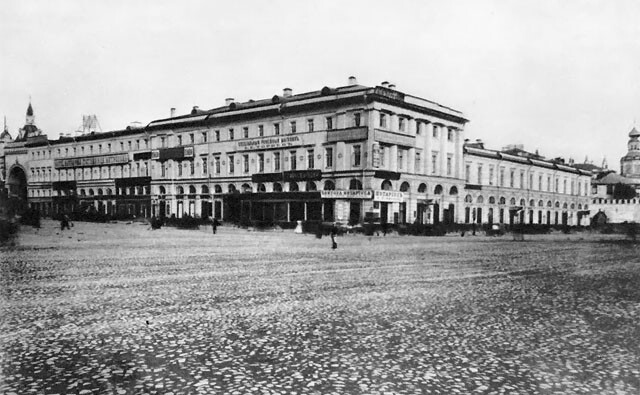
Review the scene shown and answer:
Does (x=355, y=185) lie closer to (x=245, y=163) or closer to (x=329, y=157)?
(x=329, y=157)

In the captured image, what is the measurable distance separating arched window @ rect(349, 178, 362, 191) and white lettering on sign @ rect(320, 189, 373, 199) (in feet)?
2.88

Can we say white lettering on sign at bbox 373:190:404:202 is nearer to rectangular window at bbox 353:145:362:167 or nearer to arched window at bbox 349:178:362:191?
arched window at bbox 349:178:362:191

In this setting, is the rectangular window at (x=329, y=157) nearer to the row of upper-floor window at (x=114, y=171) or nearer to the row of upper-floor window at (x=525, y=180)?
the row of upper-floor window at (x=525, y=180)

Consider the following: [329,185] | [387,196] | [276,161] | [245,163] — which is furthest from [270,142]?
[387,196]

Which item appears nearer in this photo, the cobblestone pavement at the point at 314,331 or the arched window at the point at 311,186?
the cobblestone pavement at the point at 314,331

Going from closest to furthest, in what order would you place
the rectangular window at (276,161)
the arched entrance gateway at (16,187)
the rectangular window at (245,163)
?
the arched entrance gateway at (16,187) < the rectangular window at (276,161) < the rectangular window at (245,163)

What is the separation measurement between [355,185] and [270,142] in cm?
1023

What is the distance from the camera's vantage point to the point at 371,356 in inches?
241

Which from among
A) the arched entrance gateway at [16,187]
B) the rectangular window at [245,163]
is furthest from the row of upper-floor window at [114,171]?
the arched entrance gateway at [16,187]

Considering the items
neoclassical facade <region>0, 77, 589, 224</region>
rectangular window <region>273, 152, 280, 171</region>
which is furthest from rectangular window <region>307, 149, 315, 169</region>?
rectangular window <region>273, 152, 280, 171</region>

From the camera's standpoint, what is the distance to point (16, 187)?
63.2ft

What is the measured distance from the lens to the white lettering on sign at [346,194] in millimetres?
43250

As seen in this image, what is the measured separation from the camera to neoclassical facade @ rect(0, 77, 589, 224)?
44.9 m

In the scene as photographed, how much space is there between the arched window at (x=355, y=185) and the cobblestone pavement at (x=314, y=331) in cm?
3028
